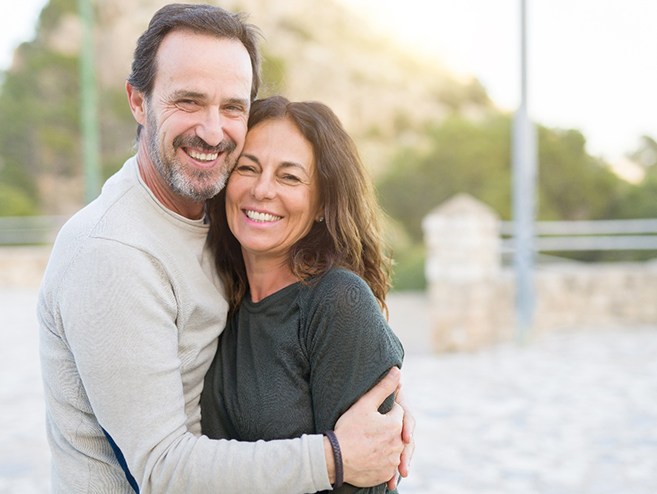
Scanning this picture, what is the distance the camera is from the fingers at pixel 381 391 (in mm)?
1765

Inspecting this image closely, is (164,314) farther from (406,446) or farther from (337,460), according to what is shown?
(406,446)

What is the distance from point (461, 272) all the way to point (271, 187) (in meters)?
6.96

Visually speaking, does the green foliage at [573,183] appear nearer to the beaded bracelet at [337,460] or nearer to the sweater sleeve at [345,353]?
the sweater sleeve at [345,353]

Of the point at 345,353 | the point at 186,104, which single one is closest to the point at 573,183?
the point at 186,104

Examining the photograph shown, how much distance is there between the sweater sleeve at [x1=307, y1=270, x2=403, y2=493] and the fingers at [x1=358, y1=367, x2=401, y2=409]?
0.01 meters

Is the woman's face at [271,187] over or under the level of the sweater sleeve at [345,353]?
over

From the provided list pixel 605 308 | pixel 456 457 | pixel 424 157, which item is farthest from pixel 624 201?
pixel 456 457

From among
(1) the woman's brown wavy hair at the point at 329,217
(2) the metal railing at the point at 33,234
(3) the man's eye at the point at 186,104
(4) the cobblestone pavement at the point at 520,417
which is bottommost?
(2) the metal railing at the point at 33,234

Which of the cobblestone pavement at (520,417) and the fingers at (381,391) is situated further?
the cobblestone pavement at (520,417)

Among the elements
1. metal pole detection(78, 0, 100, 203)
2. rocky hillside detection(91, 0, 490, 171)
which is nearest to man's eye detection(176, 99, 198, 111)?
metal pole detection(78, 0, 100, 203)

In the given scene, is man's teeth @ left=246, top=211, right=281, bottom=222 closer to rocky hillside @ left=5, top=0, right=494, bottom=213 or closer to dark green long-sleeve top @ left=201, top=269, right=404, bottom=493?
dark green long-sleeve top @ left=201, top=269, right=404, bottom=493

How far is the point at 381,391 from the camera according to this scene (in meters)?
1.78

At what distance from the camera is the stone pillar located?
8734 millimetres

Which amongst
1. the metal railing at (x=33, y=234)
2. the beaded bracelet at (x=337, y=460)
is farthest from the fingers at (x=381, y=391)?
the metal railing at (x=33, y=234)
